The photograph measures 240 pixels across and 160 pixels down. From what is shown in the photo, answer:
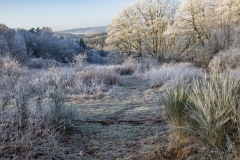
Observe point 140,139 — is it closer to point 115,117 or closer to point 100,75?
point 115,117

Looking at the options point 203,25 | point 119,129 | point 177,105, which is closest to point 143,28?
point 203,25

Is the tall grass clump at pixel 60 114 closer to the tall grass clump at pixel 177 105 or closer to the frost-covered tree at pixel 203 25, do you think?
the tall grass clump at pixel 177 105

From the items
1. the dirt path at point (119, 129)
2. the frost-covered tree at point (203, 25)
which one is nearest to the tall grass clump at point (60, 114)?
the dirt path at point (119, 129)

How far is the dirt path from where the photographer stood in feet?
10.2

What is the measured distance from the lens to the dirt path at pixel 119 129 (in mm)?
3115

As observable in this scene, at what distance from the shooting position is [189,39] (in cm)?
2062

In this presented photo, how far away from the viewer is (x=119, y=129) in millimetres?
4070

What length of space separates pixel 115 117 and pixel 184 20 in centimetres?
1820

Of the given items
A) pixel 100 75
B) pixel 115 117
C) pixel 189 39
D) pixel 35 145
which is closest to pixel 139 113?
pixel 115 117

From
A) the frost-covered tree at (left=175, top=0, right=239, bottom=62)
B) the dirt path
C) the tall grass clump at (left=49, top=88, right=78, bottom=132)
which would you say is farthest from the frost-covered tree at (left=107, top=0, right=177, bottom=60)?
the tall grass clump at (left=49, top=88, right=78, bottom=132)

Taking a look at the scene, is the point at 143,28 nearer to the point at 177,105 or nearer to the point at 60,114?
the point at 60,114

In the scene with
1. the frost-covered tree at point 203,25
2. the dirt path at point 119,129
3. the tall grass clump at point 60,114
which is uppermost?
the frost-covered tree at point 203,25

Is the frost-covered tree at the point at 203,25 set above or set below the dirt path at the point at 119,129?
above

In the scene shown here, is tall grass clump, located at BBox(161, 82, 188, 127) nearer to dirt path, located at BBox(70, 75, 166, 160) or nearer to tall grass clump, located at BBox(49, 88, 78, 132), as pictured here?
dirt path, located at BBox(70, 75, 166, 160)
